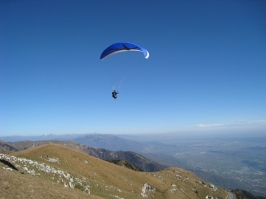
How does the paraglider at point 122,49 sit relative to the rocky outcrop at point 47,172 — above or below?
above

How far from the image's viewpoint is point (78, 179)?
35.8m

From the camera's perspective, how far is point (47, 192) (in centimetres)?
2067

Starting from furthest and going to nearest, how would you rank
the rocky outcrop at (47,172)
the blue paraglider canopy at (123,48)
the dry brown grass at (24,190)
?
the blue paraglider canopy at (123,48) → the rocky outcrop at (47,172) → the dry brown grass at (24,190)

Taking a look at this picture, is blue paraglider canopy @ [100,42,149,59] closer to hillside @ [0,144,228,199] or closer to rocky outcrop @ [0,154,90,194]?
rocky outcrop @ [0,154,90,194]

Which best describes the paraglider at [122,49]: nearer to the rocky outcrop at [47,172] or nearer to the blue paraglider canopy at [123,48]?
the blue paraglider canopy at [123,48]

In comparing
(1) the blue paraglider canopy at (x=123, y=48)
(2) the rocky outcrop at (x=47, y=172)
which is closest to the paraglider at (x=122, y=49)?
(1) the blue paraglider canopy at (x=123, y=48)

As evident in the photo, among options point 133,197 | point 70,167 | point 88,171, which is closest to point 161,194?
point 133,197

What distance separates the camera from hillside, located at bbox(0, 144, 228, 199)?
2179cm

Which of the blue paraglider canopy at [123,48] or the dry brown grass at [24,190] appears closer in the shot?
the dry brown grass at [24,190]

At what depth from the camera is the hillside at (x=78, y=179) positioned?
21.8m

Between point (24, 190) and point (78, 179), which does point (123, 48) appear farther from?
point (24, 190)

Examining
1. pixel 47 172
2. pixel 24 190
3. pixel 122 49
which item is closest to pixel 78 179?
pixel 47 172

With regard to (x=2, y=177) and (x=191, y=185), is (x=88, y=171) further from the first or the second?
(x=191, y=185)

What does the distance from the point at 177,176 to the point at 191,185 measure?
668 centimetres
